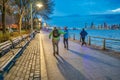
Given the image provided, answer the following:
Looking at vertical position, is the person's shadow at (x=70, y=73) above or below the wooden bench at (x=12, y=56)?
below

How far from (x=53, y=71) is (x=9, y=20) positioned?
241 ft

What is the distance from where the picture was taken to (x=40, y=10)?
60219 millimetres

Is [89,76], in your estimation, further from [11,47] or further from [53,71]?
[11,47]

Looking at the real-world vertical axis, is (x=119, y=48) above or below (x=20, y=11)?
below

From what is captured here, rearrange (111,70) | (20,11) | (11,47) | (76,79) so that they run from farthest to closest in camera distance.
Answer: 1. (20,11)
2. (11,47)
3. (111,70)
4. (76,79)

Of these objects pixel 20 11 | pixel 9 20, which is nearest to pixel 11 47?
pixel 20 11

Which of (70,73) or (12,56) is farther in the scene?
(12,56)

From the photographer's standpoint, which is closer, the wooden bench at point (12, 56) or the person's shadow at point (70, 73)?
the wooden bench at point (12, 56)

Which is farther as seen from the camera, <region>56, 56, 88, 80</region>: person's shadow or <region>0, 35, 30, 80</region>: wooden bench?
<region>56, 56, 88, 80</region>: person's shadow

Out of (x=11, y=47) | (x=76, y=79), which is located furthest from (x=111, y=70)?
(x=11, y=47)

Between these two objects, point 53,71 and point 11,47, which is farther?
point 11,47

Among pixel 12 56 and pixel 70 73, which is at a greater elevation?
pixel 12 56

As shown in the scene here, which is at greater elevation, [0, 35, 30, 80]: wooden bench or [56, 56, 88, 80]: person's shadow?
[0, 35, 30, 80]: wooden bench

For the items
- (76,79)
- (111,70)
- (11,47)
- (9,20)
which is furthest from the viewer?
(9,20)
